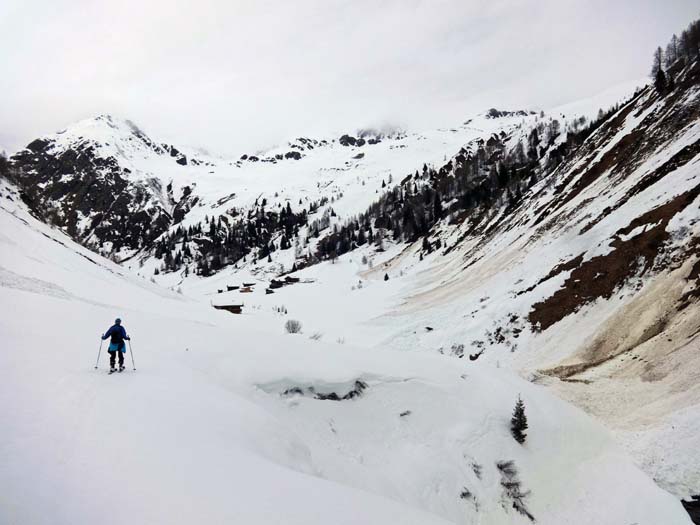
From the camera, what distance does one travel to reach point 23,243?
3600 cm

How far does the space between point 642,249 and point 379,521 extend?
81.6ft

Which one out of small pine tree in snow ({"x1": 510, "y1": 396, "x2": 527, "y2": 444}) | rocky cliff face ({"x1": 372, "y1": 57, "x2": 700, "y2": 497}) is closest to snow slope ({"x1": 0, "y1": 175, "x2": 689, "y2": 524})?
small pine tree in snow ({"x1": 510, "y1": 396, "x2": 527, "y2": 444})

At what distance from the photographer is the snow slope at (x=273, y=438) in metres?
6.76

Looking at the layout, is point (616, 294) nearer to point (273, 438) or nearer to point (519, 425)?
point (519, 425)

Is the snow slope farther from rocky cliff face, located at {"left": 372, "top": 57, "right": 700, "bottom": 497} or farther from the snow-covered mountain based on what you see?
rocky cliff face, located at {"left": 372, "top": 57, "right": 700, "bottom": 497}

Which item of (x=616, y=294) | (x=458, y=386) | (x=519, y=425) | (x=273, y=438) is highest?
(x=616, y=294)

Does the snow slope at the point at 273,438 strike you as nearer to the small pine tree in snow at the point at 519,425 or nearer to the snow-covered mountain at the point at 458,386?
the snow-covered mountain at the point at 458,386

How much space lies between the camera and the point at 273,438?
1021 centimetres

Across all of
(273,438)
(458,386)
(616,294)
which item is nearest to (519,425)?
(458,386)

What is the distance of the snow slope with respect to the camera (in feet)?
22.2

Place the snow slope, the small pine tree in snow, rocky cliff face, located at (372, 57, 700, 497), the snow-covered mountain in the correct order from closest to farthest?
1. the snow slope
2. the snow-covered mountain
3. the small pine tree in snow
4. rocky cliff face, located at (372, 57, 700, 497)

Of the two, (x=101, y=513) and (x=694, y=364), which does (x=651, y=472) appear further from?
(x=101, y=513)

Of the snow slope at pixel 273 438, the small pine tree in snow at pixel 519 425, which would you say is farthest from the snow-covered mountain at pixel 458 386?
the small pine tree in snow at pixel 519 425

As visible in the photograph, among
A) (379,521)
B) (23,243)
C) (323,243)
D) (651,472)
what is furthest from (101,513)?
(323,243)
